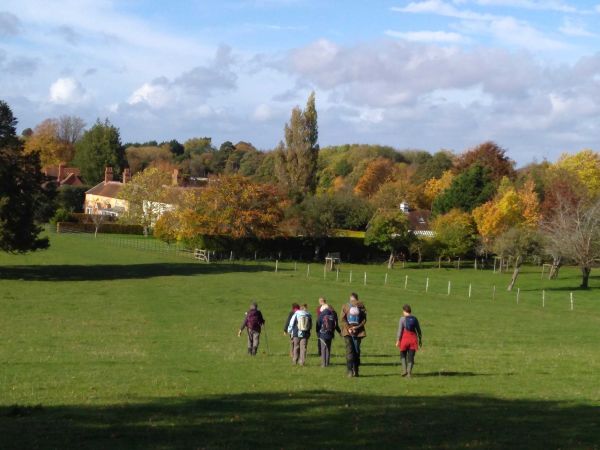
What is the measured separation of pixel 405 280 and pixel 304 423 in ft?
190

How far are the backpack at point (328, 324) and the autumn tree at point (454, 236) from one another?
73.8 m

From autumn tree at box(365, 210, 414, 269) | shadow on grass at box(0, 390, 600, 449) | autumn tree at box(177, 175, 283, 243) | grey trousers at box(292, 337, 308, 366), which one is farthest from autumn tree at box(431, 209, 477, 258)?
shadow on grass at box(0, 390, 600, 449)

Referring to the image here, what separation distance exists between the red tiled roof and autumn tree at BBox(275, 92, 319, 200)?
115 ft

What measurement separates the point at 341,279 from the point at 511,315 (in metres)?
24.4

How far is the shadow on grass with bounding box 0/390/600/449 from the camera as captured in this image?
12.4m

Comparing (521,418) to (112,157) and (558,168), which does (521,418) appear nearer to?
(558,168)

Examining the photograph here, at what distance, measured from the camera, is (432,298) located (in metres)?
55.8

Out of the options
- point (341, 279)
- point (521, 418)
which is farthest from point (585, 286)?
point (521, 418)

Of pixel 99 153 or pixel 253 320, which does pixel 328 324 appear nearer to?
pixel 253 320

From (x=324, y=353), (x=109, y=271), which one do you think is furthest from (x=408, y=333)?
(x=109, y=271)

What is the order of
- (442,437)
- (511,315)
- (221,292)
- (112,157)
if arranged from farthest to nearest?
(112,157), (221,292), (511,315), (442,437)

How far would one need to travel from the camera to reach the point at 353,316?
20469 mm

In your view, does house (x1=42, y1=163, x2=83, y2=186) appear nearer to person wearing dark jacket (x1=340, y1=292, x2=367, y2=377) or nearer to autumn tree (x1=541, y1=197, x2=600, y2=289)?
autumn tree (x1=541, y1=197, x2=600, y2=289)

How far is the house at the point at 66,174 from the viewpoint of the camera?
6096 inches
